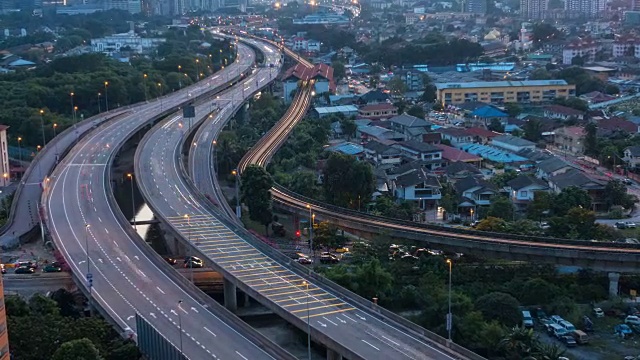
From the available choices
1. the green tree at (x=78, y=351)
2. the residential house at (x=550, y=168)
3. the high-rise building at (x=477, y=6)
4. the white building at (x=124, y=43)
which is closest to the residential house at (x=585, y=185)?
the residential house at (x=550, y=168)

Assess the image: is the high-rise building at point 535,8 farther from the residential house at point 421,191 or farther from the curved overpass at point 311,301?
the curved overpass at point 311,301

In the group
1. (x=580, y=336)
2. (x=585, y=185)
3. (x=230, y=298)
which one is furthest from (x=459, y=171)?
(x=230, y=298)

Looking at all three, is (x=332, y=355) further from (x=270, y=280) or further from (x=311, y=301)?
(x=270, y=280)

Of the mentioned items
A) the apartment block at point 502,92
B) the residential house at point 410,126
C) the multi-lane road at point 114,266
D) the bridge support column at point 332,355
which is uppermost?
the apartment block at point 502,92

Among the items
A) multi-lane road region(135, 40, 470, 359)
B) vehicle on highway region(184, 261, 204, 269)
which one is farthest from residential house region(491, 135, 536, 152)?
vehicle on highway region(184, 261, 204, 269)

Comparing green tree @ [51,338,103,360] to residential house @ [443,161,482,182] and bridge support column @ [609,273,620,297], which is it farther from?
residential house @ [443,161,482,182]

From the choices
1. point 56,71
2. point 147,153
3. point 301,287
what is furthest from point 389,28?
point 301,287
